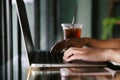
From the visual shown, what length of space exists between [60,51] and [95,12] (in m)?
3.58

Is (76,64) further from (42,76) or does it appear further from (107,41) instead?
(107,41)

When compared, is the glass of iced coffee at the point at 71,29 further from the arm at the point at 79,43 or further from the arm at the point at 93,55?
the arm at the point at 93,55

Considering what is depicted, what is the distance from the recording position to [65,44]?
1.44 metres

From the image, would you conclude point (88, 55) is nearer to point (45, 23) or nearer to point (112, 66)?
point (112, 66)

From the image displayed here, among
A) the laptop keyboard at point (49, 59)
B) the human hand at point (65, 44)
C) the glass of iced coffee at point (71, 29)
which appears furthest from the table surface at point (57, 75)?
the glass of iced coffee at point (71, 29)

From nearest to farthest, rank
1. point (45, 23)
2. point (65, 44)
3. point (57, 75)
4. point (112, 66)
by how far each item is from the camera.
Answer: point (57, 75)
point (112, 66)
point (65, 44)
point (45, 23)

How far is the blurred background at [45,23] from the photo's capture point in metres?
1.59

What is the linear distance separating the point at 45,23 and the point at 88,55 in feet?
7.67

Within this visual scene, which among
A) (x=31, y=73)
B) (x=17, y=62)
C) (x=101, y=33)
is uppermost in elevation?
(x=31, y=73)

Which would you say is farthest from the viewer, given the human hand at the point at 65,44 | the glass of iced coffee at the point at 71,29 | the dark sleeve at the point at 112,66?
the glass of iced coffee at the point at 71,29

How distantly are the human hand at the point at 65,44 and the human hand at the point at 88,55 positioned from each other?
0.68 ft

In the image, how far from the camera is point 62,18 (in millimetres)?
3941

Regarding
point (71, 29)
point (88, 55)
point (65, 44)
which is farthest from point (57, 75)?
point (71, 29)

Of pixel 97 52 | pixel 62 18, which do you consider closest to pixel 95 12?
pixel 62 18
